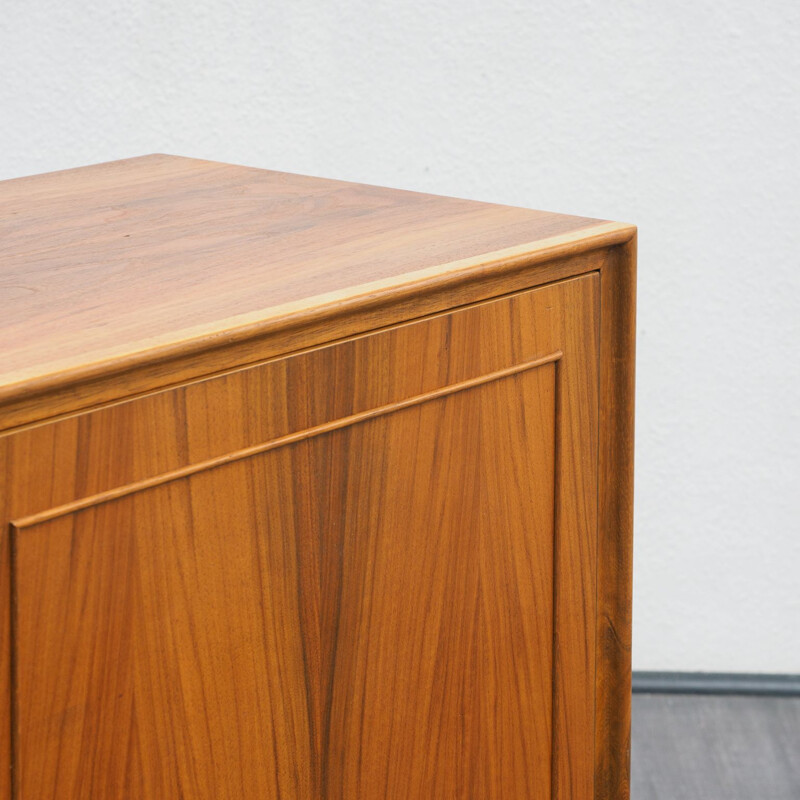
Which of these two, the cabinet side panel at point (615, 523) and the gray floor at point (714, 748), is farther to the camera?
the gray floor at point (714, 748)

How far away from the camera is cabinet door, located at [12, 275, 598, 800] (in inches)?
21.4

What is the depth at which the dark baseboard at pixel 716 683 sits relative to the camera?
4.91ft

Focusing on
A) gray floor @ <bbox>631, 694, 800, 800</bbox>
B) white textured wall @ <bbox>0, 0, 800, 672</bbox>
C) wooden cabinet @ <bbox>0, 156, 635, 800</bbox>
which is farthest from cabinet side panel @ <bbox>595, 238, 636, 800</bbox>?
white textured wall @ <bbox>0, 0, 800, 672</bbox>

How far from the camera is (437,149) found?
136 cm

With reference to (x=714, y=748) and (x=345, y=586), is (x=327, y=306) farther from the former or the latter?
(x=714, y=748)

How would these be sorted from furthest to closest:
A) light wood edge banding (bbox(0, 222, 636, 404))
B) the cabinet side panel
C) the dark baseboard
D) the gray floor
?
the dark baseboard
the gray floor
the cabinet side panel
light wood edge banding (bbox(0, 222, 636, 404))

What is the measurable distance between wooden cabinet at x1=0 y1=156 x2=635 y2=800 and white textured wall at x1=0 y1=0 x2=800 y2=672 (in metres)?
0.51

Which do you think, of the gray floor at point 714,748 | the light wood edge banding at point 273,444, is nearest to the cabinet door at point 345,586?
the light wood edge banding at point 273,444

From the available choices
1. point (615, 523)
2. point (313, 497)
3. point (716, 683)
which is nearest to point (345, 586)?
point (313, 497)

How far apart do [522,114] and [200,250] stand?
0.73m

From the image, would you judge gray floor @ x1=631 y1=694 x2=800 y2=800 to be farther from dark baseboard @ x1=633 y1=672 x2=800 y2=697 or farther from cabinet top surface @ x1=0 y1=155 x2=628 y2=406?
cabinet top surface @ x1=0 y1=155 x2=628 y2=406

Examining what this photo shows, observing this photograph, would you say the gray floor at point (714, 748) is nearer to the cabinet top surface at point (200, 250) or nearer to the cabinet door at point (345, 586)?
the cabinet door at point (345, 586)

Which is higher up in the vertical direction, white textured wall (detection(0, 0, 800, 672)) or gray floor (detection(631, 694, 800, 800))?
white textured wall (detection(0, 0, 800, 672))

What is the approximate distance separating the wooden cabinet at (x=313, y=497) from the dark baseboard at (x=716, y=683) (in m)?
0.71
